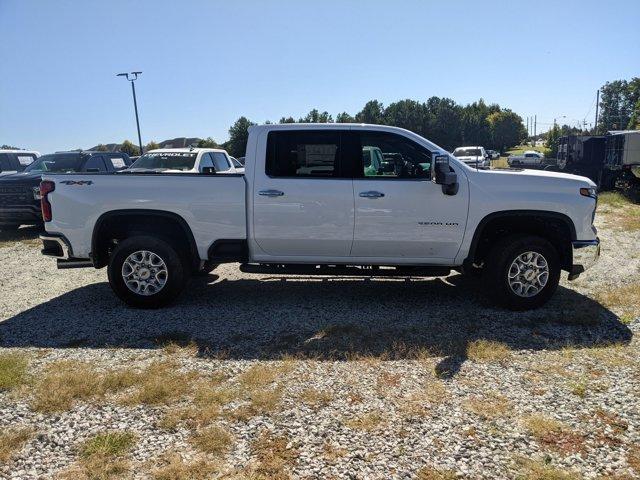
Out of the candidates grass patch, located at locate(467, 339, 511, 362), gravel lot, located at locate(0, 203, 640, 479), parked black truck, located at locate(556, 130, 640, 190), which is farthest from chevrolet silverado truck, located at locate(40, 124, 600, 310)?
parked black truck, located at locate(556, 130, 640, 190)

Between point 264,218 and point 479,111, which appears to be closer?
point 264,218

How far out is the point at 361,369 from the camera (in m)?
4.11

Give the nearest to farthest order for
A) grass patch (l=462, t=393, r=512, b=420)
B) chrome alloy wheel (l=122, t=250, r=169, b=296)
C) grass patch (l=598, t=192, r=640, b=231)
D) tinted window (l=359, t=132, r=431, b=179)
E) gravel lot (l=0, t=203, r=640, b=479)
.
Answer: gravel lot (l=0, t=203, r=640, b=479), grass patch (l=462, t=393, r=512, b=420), tinted window (l=359, t=132, r=431, b=179), chrome alloy wheel (l=122, t=250, r=169, b=296), grass patch (l=598, t=192, r=640, b=231)

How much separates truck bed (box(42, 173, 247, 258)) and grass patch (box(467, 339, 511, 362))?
8.73 feet

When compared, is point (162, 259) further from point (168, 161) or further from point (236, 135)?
point (236, 135)

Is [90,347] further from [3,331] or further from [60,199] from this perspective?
[60,199]

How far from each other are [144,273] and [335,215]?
2269 mm

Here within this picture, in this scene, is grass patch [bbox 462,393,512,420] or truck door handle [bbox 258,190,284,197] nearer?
grass patch [bbox 462,393,512,420]

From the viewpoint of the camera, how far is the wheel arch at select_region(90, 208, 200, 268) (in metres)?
5.48

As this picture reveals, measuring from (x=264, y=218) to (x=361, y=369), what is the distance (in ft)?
6.89

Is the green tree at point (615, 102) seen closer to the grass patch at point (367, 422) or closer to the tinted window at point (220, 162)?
the tinted window at point (220, 162)

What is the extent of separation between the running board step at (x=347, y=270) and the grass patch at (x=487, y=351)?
108cm

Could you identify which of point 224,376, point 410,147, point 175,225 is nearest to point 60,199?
point 175,225

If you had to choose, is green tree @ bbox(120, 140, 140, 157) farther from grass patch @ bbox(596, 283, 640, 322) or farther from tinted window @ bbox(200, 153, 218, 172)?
grass patch @ bbox(596, 283, 640, 322)
